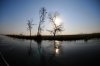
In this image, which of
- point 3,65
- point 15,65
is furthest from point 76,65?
point 3,65

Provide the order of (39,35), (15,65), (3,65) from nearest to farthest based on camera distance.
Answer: (3,65)
(15,65)
(39,35)

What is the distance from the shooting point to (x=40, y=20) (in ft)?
158

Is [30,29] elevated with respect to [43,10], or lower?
lower

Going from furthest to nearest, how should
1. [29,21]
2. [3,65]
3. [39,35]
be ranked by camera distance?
[29,21], [39,35], [3,65]

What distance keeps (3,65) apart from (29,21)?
54388 millimetres

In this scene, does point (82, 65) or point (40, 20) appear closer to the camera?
point (82, 65)

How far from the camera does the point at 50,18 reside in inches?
1874

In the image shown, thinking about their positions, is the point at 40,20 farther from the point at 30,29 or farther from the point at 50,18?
the point at 30,29

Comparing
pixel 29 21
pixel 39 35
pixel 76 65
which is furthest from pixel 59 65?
pixel 29 21

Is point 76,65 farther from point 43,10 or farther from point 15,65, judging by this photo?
point 43,10

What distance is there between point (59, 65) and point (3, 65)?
11.9 feet

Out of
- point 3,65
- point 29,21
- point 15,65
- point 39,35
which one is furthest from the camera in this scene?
point 29,21

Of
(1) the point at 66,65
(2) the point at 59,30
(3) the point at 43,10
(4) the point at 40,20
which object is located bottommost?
(1) the point at 66,65

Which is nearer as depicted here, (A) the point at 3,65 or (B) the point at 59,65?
(A) the point at 3,65
